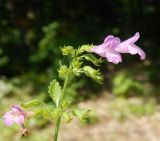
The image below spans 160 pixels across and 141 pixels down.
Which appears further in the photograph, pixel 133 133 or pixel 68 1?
pixel 68 1

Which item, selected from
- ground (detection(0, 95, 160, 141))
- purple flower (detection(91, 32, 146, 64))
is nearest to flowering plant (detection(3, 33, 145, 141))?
purple flower (detection(91, 32, 146, 64))

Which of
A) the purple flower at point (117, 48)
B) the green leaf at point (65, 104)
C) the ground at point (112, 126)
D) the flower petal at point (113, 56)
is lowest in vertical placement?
the green leaf at point (65, 104)

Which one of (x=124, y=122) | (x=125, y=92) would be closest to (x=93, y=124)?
(x=124, y=122)

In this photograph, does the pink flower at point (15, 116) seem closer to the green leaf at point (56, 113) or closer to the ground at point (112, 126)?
the green leaf at point (56, 113)

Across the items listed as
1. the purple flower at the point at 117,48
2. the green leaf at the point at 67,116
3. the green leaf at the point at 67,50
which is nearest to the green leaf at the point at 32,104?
the green leaf at the point at 67,116

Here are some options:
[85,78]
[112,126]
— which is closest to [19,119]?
[112,126]

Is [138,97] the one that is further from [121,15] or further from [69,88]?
[121,15]
